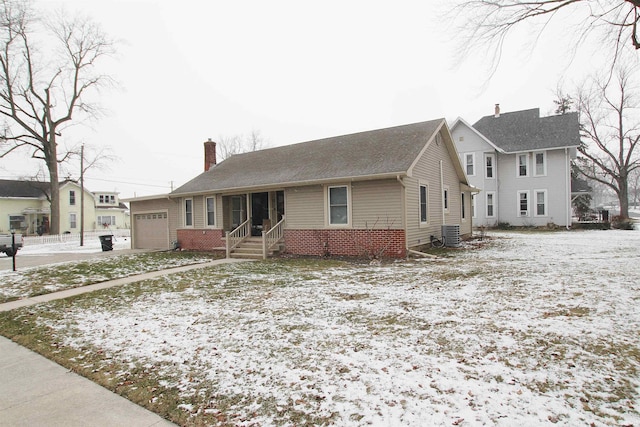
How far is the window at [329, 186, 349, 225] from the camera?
1239cm

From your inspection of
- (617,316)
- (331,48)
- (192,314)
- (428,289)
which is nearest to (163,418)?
(192,314)

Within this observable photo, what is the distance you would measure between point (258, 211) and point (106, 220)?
1318 inches

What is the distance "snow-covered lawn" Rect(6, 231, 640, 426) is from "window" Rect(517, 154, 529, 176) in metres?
19.1

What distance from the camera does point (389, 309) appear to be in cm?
549

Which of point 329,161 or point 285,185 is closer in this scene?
point 285,185

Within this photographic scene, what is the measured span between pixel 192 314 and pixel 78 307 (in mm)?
2786

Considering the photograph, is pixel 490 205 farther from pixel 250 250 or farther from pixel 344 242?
pixel 250 250

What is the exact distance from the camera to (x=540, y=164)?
2419 centimetres

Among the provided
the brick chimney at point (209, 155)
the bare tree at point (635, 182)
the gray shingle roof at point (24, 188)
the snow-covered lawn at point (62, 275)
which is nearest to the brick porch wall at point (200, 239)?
the snow-covered lawn at point (62, 275)

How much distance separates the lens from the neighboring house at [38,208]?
34.3 metres

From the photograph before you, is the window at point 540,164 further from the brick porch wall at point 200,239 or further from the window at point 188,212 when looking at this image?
the window at point 188,212

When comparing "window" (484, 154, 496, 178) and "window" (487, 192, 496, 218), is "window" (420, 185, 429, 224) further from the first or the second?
"window" (484, 154, 496, 178)

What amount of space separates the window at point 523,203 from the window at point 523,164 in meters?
1.42

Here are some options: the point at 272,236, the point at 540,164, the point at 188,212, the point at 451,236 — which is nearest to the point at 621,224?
the point at 540,164
